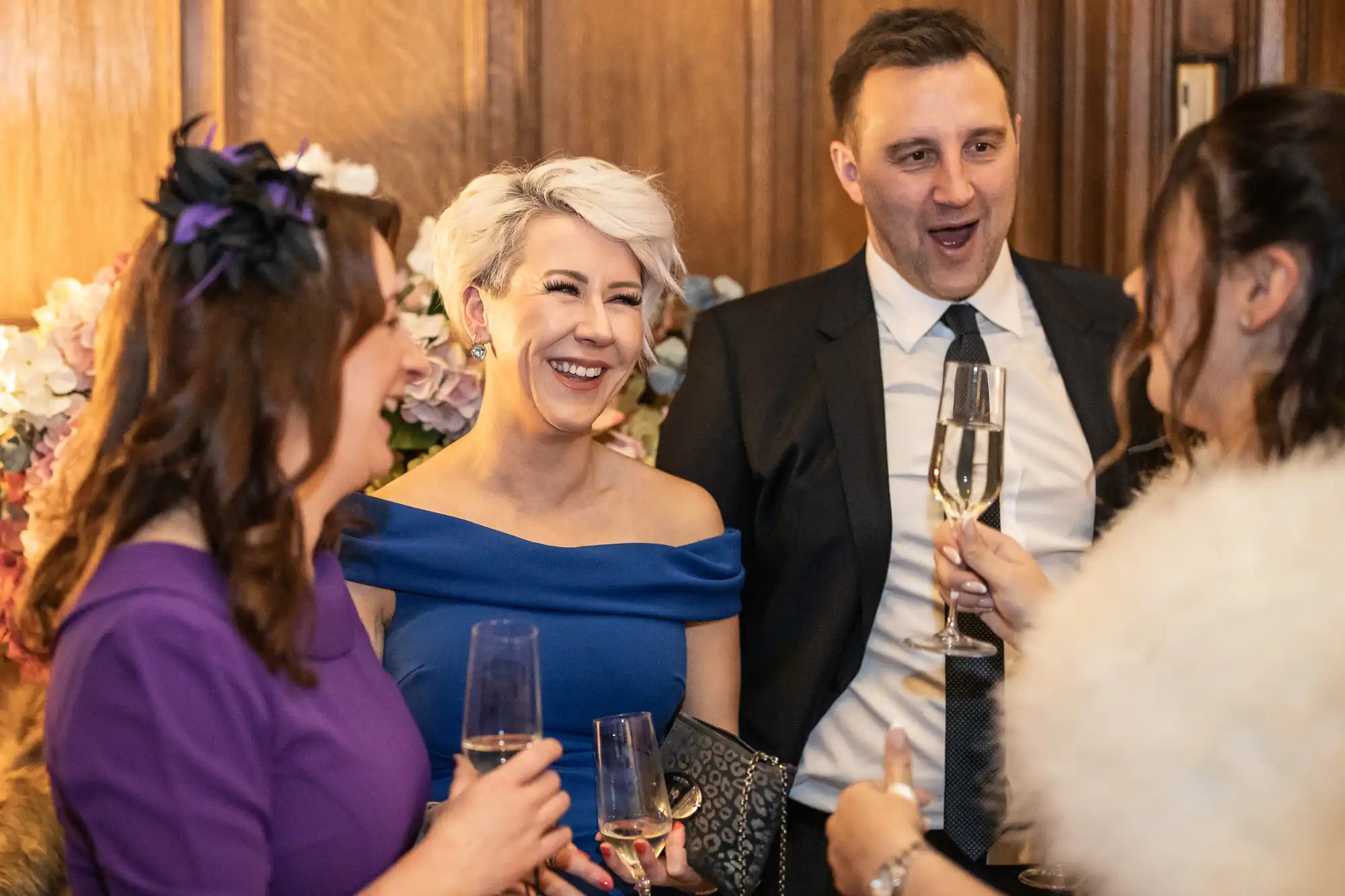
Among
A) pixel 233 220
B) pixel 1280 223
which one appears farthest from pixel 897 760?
pixel 233 220

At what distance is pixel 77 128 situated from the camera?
3041 millimetres

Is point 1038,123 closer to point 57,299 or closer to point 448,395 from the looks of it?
point 448,395

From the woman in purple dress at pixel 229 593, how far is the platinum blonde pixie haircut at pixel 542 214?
2.38ft

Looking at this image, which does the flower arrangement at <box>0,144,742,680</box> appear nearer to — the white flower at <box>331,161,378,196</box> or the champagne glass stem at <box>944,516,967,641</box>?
the white flower at <box>331,161,378,196</box>

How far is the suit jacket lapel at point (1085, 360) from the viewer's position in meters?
2.49

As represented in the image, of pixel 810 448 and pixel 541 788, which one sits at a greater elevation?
pixel 810 448

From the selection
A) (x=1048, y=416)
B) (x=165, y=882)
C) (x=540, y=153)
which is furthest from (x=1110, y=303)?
(x=165, y=882)

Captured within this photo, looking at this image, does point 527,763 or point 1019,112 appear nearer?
point 527,763

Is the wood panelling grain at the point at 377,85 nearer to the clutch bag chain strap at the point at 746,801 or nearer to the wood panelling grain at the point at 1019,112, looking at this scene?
the wood panelling grain at the point at 1019,112

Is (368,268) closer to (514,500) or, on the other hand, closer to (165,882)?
(165,882)

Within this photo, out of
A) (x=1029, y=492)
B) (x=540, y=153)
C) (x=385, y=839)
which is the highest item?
(x=540, y=153)

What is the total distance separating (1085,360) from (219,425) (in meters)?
1.76

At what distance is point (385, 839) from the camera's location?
59.2 inches

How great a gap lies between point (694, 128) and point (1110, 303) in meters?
1.15
